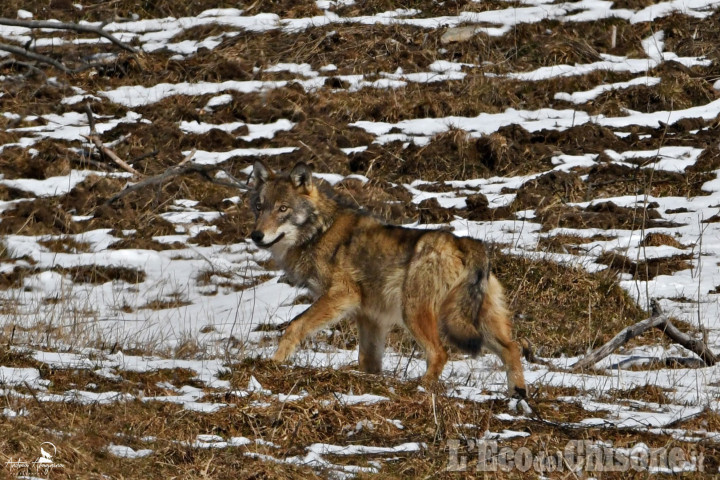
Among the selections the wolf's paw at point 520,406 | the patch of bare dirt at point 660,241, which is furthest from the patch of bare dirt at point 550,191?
the wolf's paw at point 520,406

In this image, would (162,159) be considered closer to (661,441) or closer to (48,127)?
(48,127)

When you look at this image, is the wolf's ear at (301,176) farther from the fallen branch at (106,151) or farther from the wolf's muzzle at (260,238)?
the fallen branch at (106,151)

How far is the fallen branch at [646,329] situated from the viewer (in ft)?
23.4

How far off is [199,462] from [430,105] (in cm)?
1188

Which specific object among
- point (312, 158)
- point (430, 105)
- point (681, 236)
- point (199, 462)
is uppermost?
point (430, 105)

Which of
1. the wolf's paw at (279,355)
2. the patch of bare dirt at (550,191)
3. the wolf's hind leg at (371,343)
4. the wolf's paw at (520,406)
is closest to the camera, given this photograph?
the wolf's paw at (520,406)

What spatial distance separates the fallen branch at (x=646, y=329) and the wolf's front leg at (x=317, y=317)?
6.39 feet

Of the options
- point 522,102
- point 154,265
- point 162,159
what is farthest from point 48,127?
point 522,102

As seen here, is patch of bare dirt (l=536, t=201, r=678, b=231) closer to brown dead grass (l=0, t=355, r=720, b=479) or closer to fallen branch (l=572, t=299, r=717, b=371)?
fallen branch (l=572, t=299, r=717, b=371)

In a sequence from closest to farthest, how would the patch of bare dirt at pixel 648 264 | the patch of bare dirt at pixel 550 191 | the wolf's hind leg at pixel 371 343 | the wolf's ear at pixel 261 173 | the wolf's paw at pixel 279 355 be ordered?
the wolf's paw at pixel 279 355 < the wolf's hind leg at pixel 371 343 < the wolf's ear at pixel 261 173 < the patch of bare dirt at pixel 648 264 < the patch of bare dirt at pixel 550 191

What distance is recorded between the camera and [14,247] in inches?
472

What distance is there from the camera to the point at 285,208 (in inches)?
310

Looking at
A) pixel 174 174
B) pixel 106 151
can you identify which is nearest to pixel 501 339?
pixel 174 174

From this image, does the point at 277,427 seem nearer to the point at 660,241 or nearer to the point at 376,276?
the point at 376,276
